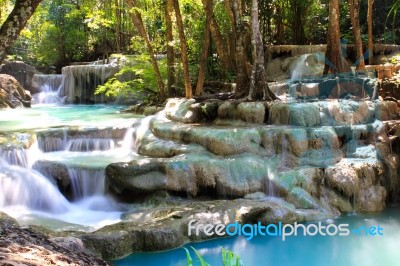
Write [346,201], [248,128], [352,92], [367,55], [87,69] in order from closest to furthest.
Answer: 1. [346,201]
2. [248,128]
3. [352,92]
4. [367,55]
5. [87,69]

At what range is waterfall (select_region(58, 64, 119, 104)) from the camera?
67.7 feet

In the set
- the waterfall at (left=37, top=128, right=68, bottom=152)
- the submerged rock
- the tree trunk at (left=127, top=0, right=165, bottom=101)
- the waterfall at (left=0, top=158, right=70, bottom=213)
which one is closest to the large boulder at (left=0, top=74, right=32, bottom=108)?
the tree trunk at (left=127, top=0, right=165, bottom=101)

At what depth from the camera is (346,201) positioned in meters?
8.02

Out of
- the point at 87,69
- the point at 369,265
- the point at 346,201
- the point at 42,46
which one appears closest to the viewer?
the point at 369,265

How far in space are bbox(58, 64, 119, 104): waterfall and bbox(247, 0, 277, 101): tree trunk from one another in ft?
37.0

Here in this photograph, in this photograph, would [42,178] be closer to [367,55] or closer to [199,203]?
[199,203]

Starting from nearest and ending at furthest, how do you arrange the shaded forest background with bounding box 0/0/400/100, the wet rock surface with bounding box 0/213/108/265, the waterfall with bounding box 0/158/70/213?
the wet rock surface with bounding box 0/213/108/265, the waterfall with bounding box 0/158/70/213, the shaded forest background with bounding box 0/0/400/100

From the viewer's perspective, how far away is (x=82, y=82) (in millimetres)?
21109

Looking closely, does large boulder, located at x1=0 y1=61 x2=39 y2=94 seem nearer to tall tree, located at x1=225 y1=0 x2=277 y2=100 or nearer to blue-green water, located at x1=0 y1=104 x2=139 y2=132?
blue-green water, located at x1=0 y1=104 x2=139 y2=132

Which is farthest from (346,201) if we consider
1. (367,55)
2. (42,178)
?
(367,55)

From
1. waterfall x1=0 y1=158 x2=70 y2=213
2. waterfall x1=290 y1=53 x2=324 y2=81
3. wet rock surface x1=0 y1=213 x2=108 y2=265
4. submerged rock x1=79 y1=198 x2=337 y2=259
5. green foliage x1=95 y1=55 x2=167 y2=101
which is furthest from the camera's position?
waterfall x1=290 y1=53 x2=324 y2=81

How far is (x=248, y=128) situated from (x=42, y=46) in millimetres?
20305

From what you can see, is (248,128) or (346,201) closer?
(346,201)

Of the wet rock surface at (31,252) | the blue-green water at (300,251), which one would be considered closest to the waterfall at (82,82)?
the blue-green water at (300,251)
